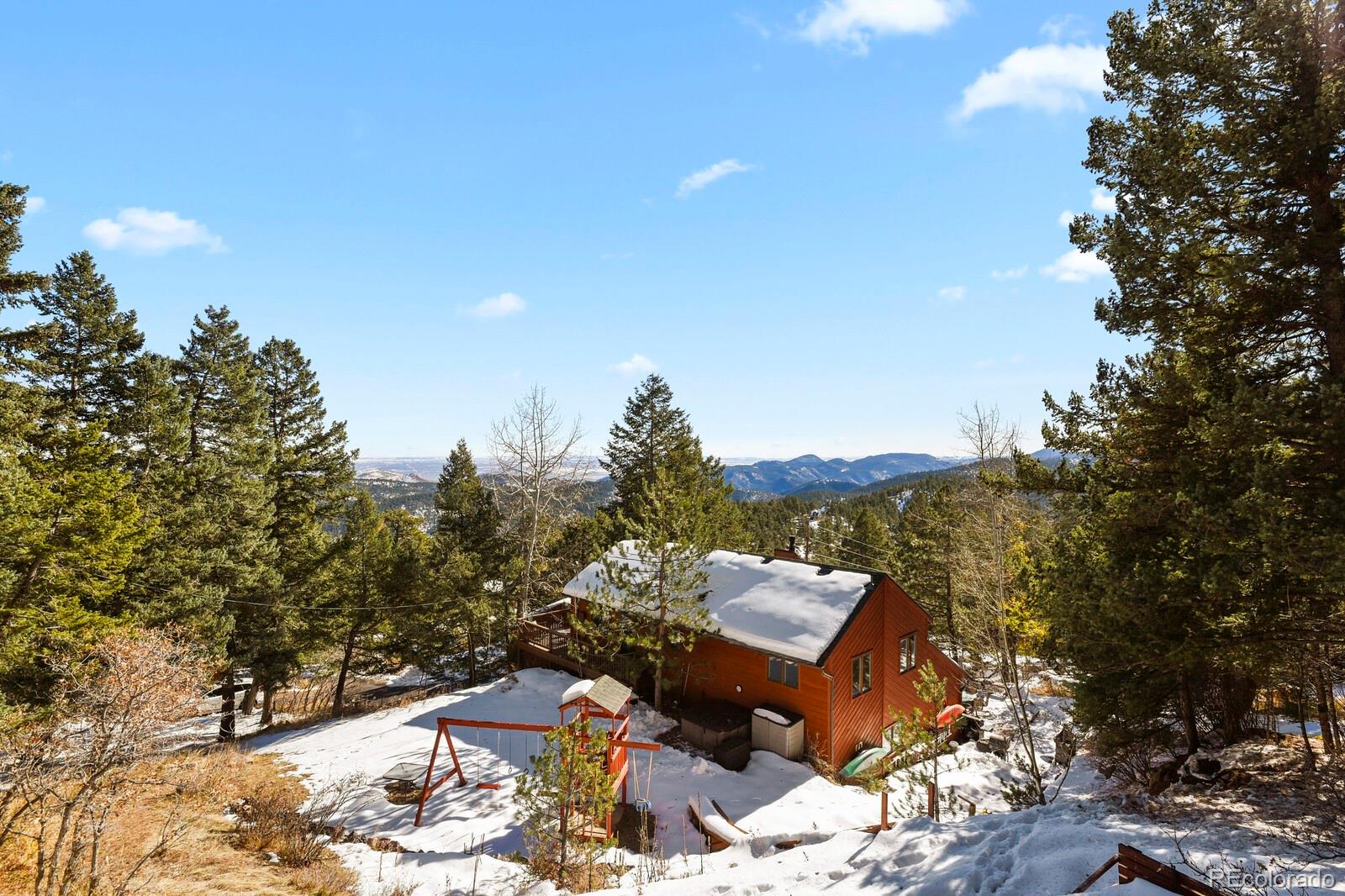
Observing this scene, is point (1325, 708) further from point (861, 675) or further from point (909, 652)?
point (909, 652)

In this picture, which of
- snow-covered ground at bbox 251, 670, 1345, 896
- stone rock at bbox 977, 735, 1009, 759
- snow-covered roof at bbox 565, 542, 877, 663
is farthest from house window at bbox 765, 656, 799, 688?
stone rock at bbox 977, 735, 1009, 759

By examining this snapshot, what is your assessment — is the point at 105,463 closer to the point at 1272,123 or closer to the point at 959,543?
the point at 1272,123

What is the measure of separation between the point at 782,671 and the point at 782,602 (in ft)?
7.10

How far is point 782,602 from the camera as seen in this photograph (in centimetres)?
1873

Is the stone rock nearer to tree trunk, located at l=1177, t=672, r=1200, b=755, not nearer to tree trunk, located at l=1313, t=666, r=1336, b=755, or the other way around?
tree trunk, located at l=1177, t=672, r=1200, b=755

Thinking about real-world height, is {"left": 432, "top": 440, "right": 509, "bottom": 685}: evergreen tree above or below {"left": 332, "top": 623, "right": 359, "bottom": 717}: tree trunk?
above

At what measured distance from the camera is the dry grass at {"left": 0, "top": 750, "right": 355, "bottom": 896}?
315 inches

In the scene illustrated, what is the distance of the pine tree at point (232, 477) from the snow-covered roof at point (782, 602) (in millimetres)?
12833

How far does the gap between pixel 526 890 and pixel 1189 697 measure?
1194 cm

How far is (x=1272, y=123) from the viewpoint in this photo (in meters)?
7.50

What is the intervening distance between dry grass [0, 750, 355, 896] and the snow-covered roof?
9.79m

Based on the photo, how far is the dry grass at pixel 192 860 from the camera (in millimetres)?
7996

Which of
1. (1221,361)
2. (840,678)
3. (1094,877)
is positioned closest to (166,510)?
(840,678)

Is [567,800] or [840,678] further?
[840,678]
